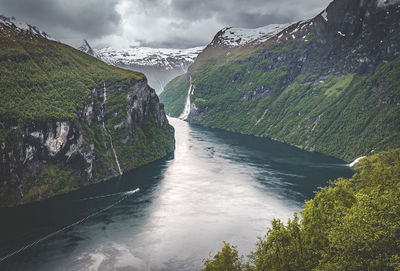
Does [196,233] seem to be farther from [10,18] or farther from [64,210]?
[10,18]

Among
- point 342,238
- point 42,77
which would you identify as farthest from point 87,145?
point 342,238

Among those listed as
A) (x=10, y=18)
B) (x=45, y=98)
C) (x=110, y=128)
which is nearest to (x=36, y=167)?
(x=45, y=98)

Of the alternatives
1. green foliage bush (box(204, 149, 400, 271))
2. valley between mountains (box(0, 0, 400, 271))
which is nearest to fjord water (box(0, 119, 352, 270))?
valley between mountains (box(0, 0, 400, 271))

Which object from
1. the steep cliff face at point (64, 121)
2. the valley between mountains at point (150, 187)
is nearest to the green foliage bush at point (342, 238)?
the valley between mountains at point (150, 187)

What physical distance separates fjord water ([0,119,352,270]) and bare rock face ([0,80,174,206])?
20.3 feet

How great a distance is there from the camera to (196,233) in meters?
79.0

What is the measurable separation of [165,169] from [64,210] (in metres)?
60.1

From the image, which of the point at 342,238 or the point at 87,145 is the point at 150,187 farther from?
the point at 342,238

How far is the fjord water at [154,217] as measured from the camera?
66.9 meters

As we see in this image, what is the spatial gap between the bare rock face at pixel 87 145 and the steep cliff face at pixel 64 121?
0.30 metres

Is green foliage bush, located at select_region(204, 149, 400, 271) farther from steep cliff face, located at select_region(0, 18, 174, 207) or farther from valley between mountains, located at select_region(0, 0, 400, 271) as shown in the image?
steep cliff face, located at select_region(0, 18, 174, 207)

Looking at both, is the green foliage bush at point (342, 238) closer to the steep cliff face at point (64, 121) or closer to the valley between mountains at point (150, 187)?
the valley between mountains at point (150, 187)

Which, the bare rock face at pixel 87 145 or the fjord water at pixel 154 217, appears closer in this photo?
the fjord water at pixel 154 217

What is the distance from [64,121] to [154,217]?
185 feet
